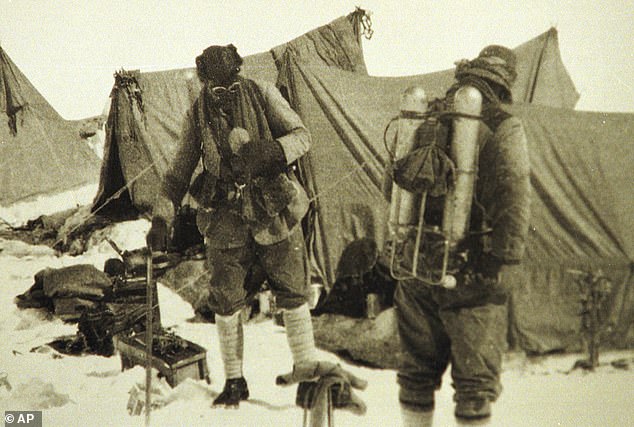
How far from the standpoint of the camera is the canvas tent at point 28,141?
2.97 m

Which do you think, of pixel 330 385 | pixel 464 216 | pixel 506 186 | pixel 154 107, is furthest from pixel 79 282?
pixel 506 186

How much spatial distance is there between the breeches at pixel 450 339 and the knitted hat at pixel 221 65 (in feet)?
3.71

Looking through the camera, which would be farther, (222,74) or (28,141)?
(28,141)

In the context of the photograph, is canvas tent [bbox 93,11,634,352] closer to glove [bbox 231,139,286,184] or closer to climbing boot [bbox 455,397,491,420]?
glove [bbox 231,139,286,184]

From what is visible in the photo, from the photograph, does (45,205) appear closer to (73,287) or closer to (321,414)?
(73,287)

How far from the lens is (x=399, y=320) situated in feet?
7.82

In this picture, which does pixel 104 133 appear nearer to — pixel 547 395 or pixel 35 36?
pixel 35 36

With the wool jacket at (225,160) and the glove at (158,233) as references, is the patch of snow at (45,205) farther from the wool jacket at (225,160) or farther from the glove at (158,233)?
the wool jacket at (225,160)

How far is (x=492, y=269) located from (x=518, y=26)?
95 cm

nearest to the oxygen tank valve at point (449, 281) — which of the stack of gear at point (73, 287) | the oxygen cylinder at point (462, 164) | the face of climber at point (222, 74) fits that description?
the oxygen cylinder at point (462, 164)

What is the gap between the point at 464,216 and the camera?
7.18 ft

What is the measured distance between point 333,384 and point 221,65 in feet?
4.66

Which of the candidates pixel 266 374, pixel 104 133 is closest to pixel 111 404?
pixel 266 374

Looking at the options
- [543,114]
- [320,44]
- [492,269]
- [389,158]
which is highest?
[320,44]
